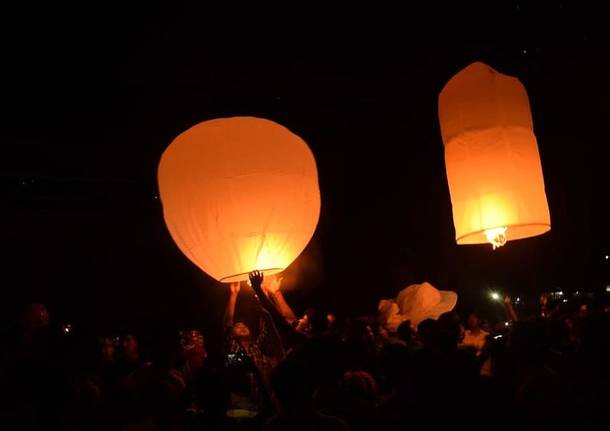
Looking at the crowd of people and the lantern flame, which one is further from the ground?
the lantern flame

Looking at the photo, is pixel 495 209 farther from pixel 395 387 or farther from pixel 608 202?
pixel 608 202

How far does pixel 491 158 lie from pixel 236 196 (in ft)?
5.95

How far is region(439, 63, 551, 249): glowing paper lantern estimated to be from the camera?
4020mm

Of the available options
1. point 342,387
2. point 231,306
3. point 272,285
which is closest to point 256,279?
point 272,285

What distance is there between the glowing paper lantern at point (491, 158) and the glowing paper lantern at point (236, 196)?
115 centimetres

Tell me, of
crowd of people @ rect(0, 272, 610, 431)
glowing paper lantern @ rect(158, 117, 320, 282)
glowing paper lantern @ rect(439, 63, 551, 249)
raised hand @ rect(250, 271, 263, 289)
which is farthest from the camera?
glowing paper lantern @ rect(439, 63, 551, 249)

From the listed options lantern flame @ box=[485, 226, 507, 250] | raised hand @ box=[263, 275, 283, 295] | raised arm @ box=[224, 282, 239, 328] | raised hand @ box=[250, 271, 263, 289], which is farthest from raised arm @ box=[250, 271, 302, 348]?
lantern flame @ box=[485, 226, 507, 250]

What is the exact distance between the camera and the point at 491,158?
405cm

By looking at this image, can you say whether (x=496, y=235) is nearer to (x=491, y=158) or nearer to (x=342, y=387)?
(x=491, y=158)

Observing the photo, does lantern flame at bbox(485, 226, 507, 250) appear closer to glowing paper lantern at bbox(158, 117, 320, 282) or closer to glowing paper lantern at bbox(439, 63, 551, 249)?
glowing paper lantern at bbox(439, 63, 551, 249)

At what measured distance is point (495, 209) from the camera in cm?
402

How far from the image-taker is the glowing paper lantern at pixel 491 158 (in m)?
4.02

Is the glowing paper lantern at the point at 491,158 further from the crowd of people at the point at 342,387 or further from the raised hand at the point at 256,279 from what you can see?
the raised hand at the point at 256,279

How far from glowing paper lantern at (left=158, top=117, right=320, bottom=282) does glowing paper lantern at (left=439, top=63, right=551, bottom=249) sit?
115 centimetres
